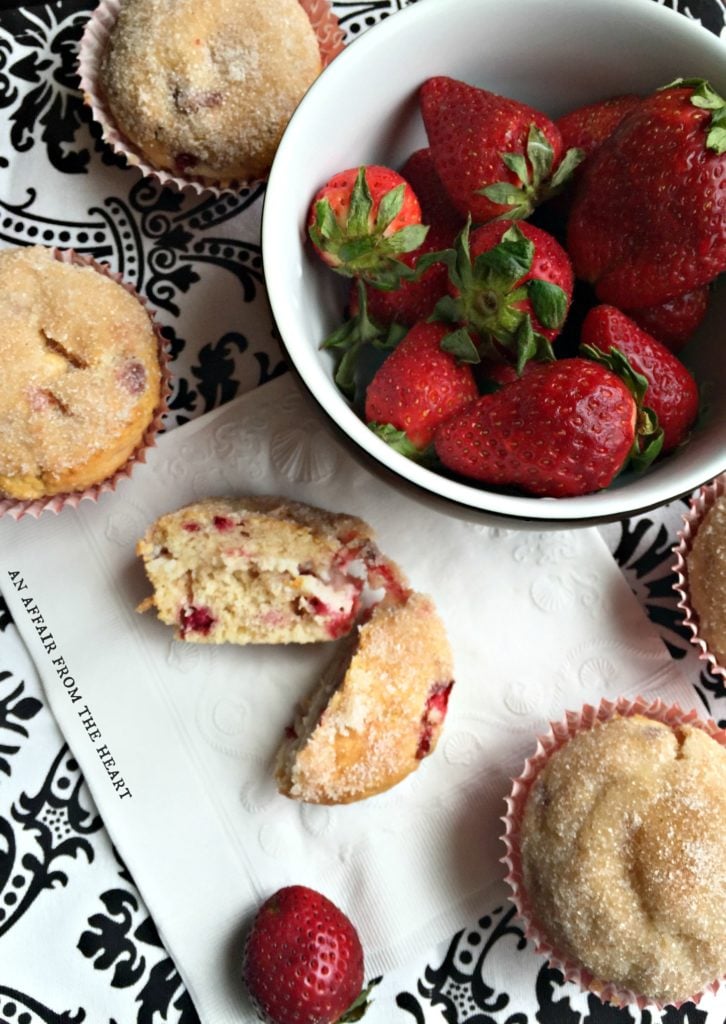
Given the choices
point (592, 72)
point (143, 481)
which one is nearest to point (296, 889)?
point (143, 481)

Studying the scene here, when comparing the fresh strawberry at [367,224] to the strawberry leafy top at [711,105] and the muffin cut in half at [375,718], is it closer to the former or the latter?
the strawberry leafy top at [711,105]

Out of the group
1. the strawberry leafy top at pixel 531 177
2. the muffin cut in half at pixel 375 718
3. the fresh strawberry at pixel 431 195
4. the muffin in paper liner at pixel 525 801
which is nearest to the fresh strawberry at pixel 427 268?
the fresh strawberry at pixel 431 195

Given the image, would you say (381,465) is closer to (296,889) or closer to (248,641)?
(248,641)

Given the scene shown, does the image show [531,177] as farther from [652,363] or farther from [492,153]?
[652,363]

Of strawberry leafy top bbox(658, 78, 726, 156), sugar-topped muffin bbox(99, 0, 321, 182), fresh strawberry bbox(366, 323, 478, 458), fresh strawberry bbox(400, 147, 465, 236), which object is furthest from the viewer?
sugar-topped muffin bbox(99, 0, 321, 182)

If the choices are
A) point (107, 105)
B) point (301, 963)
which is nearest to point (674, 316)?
point (107, 105)

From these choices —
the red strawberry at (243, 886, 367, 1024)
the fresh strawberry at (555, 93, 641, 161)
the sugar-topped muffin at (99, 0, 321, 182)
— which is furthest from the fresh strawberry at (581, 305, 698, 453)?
the red strawberry at (243, 886, 367, 1024)

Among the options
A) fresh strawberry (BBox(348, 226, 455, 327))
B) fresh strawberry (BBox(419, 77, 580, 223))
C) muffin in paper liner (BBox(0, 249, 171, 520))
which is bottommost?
muffin in paper liner (BBox(0, 249, 171, 520))

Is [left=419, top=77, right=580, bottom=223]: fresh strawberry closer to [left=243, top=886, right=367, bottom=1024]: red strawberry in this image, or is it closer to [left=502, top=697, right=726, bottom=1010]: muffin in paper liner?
[left=502, top=697, right=726, bottom=1010]: muffin in paper liner
